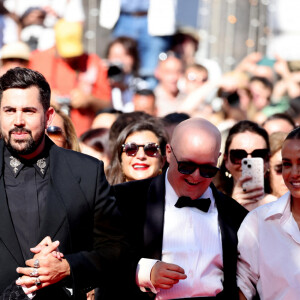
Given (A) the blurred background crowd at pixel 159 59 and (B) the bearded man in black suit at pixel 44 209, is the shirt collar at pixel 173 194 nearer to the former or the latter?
(B) the bearded man in black suit at pixel 44 209

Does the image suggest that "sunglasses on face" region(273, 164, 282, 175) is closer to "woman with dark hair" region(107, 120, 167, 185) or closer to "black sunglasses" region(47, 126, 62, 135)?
"woman with dark hair" region(107, 120, 167, 185)

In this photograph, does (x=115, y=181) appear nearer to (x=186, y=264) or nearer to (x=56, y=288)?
(x=186, y=264)

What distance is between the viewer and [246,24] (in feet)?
35.0

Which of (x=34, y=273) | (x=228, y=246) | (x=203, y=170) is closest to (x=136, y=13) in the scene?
(x=203, y=170)

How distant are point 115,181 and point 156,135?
0.46m

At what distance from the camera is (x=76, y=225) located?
3807 mm

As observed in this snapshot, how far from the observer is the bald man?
13.9 ft

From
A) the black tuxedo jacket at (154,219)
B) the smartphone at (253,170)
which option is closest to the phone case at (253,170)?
the smartphone at (253,170)

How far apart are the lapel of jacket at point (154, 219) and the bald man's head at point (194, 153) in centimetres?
9

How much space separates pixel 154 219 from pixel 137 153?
132 centimetres

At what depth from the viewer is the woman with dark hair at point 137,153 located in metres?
5.59

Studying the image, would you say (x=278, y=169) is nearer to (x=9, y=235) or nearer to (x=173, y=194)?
(x=173, y=194)

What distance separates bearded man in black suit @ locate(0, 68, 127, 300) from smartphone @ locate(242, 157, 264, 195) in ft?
5.16

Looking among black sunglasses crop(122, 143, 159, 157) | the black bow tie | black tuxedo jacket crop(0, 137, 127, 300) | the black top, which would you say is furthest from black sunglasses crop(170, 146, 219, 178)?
black sunglasses crop(122, 143, 159, 157)
